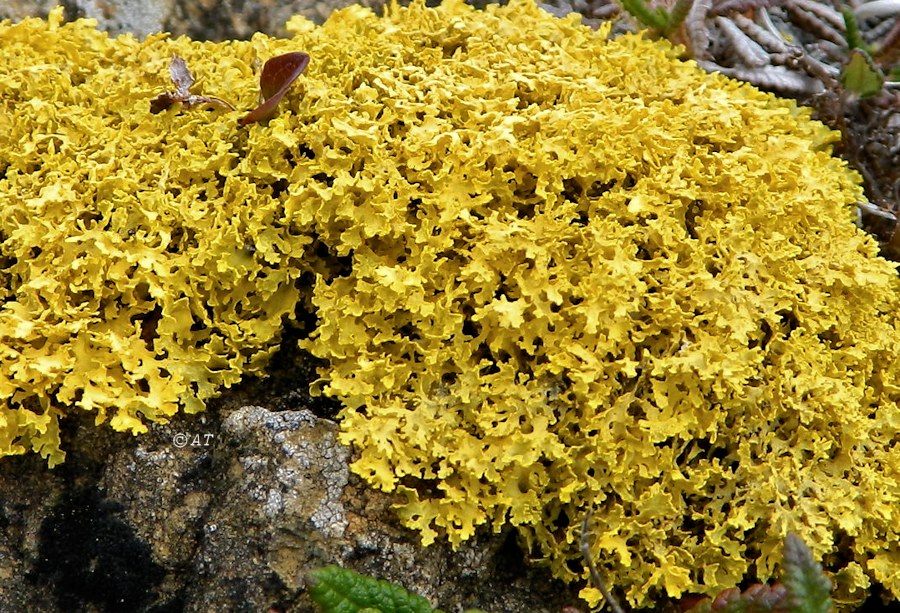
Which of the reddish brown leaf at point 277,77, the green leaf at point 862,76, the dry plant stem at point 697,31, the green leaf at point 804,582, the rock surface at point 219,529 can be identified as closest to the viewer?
the green leaf at point 804,582

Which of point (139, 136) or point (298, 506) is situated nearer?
point (298, 506)

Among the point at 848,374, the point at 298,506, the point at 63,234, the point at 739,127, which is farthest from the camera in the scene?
the point at 739,127

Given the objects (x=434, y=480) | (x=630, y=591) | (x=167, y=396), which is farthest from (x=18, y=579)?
(x=630, y=591)

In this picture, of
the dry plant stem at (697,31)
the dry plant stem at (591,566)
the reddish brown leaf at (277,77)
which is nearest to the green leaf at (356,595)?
the dry plant stem at (591,566)

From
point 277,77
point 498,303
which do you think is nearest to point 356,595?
point 498,303

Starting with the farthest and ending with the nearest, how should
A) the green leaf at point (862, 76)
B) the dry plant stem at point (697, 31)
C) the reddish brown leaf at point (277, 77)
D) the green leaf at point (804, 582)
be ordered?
the dry plant stem at point (697, 31), the green leaf at point (862, 76), the reddish brown leaf at point (277, 77), the green leaf at point (804, 582)

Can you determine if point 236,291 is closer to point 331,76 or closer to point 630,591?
point 331,76

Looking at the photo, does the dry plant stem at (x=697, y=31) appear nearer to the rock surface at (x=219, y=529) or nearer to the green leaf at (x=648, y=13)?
the green leaf at (x=648, y=13)
